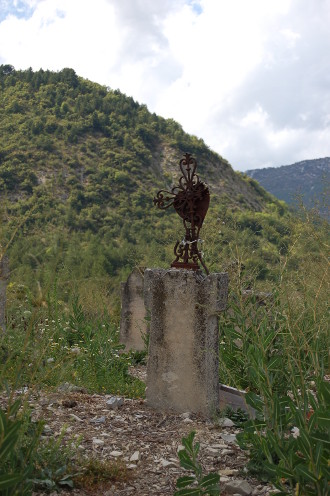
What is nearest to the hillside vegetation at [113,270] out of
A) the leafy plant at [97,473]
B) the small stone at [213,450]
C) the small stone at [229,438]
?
the leafy plant at [97,473]

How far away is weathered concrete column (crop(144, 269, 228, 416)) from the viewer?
15.1ft

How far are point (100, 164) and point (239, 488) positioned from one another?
45.2 metres

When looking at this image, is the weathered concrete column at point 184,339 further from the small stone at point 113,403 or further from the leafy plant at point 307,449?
the leafy plant at point 307,449

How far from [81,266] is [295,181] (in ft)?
311

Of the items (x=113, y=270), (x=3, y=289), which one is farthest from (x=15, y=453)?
(x=113, y=270)

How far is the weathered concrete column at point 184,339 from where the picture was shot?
4590 mm

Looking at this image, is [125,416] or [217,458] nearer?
→ [217,458]

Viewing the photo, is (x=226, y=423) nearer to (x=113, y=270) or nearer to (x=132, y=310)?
(x=132, y=310)

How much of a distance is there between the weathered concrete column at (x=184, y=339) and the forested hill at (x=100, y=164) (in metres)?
20.0

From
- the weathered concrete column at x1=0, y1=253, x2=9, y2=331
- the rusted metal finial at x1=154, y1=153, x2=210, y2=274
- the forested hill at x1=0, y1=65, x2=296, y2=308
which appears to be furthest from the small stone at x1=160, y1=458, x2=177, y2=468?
the forested hill at x1=0, y1=65, x2=296, y2=308

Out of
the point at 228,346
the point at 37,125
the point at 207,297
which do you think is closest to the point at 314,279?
the point at 228,346

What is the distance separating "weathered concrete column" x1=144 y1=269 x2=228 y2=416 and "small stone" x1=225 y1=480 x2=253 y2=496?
59.5 inches

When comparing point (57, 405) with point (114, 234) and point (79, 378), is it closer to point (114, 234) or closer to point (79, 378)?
point (79, 378)

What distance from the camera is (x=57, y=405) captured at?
4371mm
